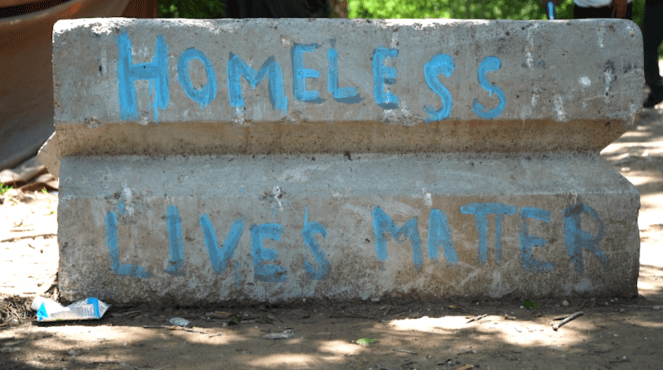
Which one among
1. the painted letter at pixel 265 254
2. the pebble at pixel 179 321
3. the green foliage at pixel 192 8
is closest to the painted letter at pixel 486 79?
the painted letter at pixel 265 254

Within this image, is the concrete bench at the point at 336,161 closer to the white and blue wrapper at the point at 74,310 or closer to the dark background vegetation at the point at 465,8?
the white and blue wrapper at the point at 74,310

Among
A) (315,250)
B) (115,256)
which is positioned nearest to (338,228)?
(315,250)

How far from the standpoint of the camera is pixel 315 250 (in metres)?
2.76

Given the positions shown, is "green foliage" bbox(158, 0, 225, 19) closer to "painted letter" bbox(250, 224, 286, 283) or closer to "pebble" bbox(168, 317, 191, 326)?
"painted letter" bbox(250, 224, 286, 283)

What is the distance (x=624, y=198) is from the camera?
2.81m

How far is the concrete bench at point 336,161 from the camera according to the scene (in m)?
2.70

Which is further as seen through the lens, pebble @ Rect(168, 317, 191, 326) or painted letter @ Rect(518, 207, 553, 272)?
painted letter @ Rect(518, 207, 553, 272)

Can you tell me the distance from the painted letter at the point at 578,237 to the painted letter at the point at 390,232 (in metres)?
0.68

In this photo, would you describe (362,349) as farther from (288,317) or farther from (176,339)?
(176,339)

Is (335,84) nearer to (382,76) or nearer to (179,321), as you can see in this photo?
(382,76)

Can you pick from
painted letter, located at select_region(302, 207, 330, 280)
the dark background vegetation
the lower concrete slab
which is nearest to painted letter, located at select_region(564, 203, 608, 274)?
the lower concrete slab

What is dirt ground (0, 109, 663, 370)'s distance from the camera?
7.41 ft

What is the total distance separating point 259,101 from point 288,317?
37.9 inches

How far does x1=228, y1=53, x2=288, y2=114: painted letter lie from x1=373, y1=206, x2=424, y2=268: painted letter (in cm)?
64
